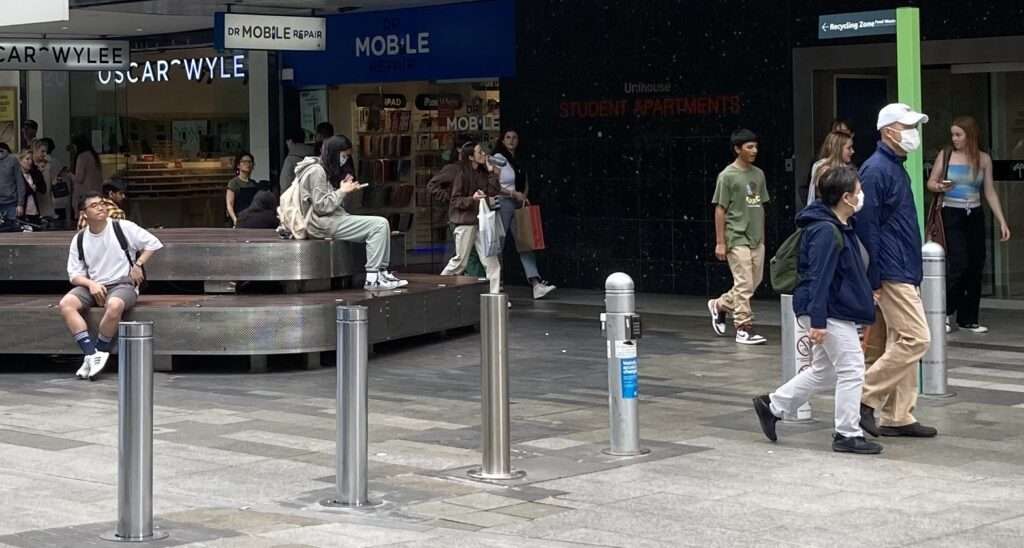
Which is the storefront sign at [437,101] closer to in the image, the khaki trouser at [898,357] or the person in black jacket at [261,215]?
the person in black jacket at [261,215]

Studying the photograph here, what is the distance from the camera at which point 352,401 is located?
764 cm

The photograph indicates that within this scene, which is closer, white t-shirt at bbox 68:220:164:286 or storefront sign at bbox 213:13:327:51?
white t-shirt at bbox 68:220:164:286

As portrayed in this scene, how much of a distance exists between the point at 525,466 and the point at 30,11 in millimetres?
3423

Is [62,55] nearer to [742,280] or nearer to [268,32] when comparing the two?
[268,32]

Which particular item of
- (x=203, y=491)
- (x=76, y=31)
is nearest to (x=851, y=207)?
(x=203, y=491)

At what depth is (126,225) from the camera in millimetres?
12375

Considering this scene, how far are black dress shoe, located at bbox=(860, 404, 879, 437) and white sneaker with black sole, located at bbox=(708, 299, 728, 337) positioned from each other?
4916 mm

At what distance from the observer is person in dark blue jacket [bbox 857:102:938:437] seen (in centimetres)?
911

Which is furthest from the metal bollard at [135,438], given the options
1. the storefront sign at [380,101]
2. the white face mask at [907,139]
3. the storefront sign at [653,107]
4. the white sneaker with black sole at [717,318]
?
the storefront sign at [380,101]

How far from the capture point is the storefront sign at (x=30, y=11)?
25.6 feet

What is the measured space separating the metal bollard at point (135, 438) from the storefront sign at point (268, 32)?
36.3ft

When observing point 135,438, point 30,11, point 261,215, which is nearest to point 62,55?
point 261,215

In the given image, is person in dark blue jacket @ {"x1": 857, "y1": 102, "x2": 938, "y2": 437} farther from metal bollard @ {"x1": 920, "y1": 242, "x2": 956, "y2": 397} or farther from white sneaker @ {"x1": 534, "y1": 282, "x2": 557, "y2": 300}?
white sneaker @ {"x1": 534, "y1": 282, "x2": 557, "y2": 300}

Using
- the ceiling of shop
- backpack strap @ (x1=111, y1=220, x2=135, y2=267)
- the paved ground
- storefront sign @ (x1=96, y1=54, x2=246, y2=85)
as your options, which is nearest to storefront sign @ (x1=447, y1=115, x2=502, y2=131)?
the ceiling of shop
